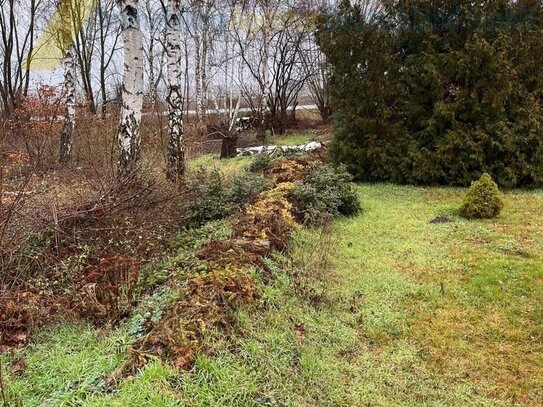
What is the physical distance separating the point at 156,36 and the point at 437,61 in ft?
48.4

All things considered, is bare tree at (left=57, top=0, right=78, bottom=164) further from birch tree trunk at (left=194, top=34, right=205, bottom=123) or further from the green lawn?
the green lawn

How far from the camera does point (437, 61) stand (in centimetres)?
752

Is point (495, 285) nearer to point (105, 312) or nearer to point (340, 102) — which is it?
point (105, 312)

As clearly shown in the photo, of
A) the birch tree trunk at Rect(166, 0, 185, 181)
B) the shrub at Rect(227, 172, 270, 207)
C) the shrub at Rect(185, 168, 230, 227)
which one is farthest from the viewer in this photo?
the birch tree trunk at Rect(166, 0, 185, 181)

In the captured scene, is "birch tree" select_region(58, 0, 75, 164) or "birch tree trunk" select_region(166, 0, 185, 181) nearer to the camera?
"birch tree trunk" select_region(166, 0, 185, 181)

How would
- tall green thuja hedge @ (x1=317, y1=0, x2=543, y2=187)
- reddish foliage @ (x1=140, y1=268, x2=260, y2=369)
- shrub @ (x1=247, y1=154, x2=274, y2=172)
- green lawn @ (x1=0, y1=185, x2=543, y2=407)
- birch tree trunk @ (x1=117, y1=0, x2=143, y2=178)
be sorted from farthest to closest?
shrub @ (x1=247, y1=154, x2=274, y2=172) → tall green thuja hedge @ (x1=317, y1=0, x2=543, y2=187) → birch tree trunk @ (x1=117, y1=0, x2=143, y2=178) → reddish foliage @ (x1=140, y1=268, x2=260, y2=369) → green lawn @ (x1=0, y1=185, x2=543, y2=407)

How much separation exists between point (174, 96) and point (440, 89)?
457cm

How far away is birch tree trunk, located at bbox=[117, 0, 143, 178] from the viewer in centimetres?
538

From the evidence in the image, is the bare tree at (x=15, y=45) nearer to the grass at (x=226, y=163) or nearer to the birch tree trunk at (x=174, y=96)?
the grass at (x=226, y=163)

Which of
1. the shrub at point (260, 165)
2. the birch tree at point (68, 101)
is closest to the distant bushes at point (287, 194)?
the shrub at point (260, 165)

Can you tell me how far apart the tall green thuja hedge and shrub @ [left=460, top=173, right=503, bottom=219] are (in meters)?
1.73

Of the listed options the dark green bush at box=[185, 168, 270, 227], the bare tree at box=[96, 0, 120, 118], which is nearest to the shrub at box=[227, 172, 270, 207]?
the dark green bush at box=[185, 168, 270, 227]

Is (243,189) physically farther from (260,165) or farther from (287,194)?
(260,165)

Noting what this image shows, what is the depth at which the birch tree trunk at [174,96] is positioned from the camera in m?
6.27
